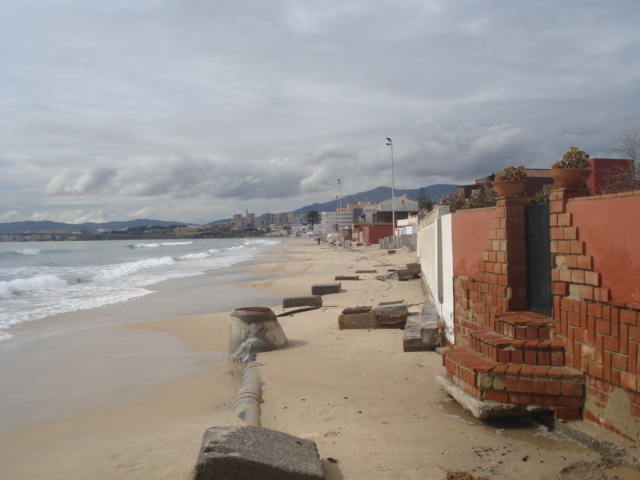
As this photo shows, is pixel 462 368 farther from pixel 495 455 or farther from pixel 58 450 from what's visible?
pixel 58 450

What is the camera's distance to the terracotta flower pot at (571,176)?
444 cm

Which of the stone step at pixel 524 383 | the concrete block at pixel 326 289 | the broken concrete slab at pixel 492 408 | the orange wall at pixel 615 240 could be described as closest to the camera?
the orange wall at pixel 615 240

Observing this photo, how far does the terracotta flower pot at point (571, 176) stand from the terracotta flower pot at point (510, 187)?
58 centimetres

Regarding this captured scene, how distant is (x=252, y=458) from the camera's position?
355 centimetres

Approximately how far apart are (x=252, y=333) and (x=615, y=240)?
20.3 ft

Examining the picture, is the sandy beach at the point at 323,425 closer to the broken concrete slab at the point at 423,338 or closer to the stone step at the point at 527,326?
the broken concrete slab at the point at 423,338

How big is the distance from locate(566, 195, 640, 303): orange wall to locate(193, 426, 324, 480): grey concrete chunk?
8.97ft

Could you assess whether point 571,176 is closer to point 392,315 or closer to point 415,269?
point 392,315

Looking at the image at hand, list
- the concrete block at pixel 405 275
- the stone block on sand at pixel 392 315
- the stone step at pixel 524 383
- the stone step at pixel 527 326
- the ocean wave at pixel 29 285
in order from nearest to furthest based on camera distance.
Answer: the stone step at pixel 524 383 → the stone step at pixel 527 326 → the stone block on sand at pixel 392 315 → the concrete block at pixel 405 275 → the ocean wave at pixel 29 285

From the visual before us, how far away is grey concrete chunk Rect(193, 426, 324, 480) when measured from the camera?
350 centimetres

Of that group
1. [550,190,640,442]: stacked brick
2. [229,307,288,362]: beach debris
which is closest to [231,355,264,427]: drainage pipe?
[229,307,288,362]: beach debris

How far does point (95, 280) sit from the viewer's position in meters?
26.6

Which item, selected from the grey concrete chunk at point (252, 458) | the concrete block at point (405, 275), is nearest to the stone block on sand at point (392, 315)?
the grey concrete chunk at point (252, 458)

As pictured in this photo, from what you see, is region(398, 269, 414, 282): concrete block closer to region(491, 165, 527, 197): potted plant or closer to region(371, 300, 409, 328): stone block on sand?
region(371, 300, 409, 328): stone block on sand
